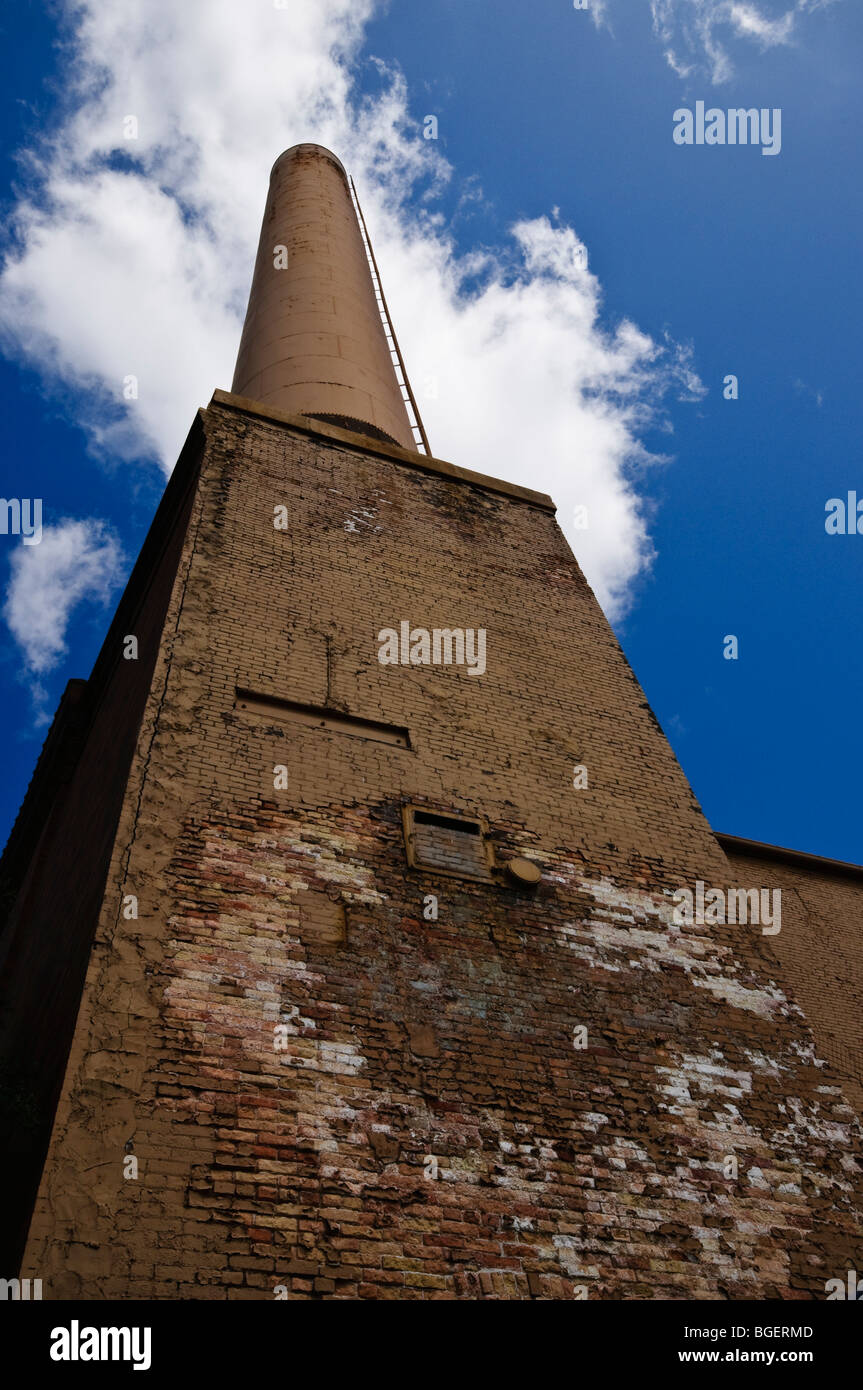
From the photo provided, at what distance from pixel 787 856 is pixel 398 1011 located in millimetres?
6545

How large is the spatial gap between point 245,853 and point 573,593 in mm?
4461

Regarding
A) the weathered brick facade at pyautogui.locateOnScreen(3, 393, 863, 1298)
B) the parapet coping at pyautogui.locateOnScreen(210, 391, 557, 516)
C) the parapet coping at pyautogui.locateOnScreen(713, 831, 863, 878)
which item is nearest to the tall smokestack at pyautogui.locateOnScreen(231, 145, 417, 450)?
the parapet coping at pyautogui.locateOnScreen(210, 391, 557, 516)

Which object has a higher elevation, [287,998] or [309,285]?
[309,285]

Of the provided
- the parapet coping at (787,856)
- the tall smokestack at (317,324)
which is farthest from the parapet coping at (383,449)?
the parapet coping at (787,856)

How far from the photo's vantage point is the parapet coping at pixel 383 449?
28.1 ft

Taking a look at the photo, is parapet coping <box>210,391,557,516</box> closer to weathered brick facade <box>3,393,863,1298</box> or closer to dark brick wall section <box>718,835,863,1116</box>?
weathered brick facade <box>3,393,863,1298</box>

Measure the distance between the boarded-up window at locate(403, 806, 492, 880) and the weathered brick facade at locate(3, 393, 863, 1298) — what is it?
0.24 feet

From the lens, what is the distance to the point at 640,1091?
195 inches

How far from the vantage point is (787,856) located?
394 inches

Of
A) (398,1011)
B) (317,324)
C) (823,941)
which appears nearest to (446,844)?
(398,1011)

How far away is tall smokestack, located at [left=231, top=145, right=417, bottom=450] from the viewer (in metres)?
10.4
